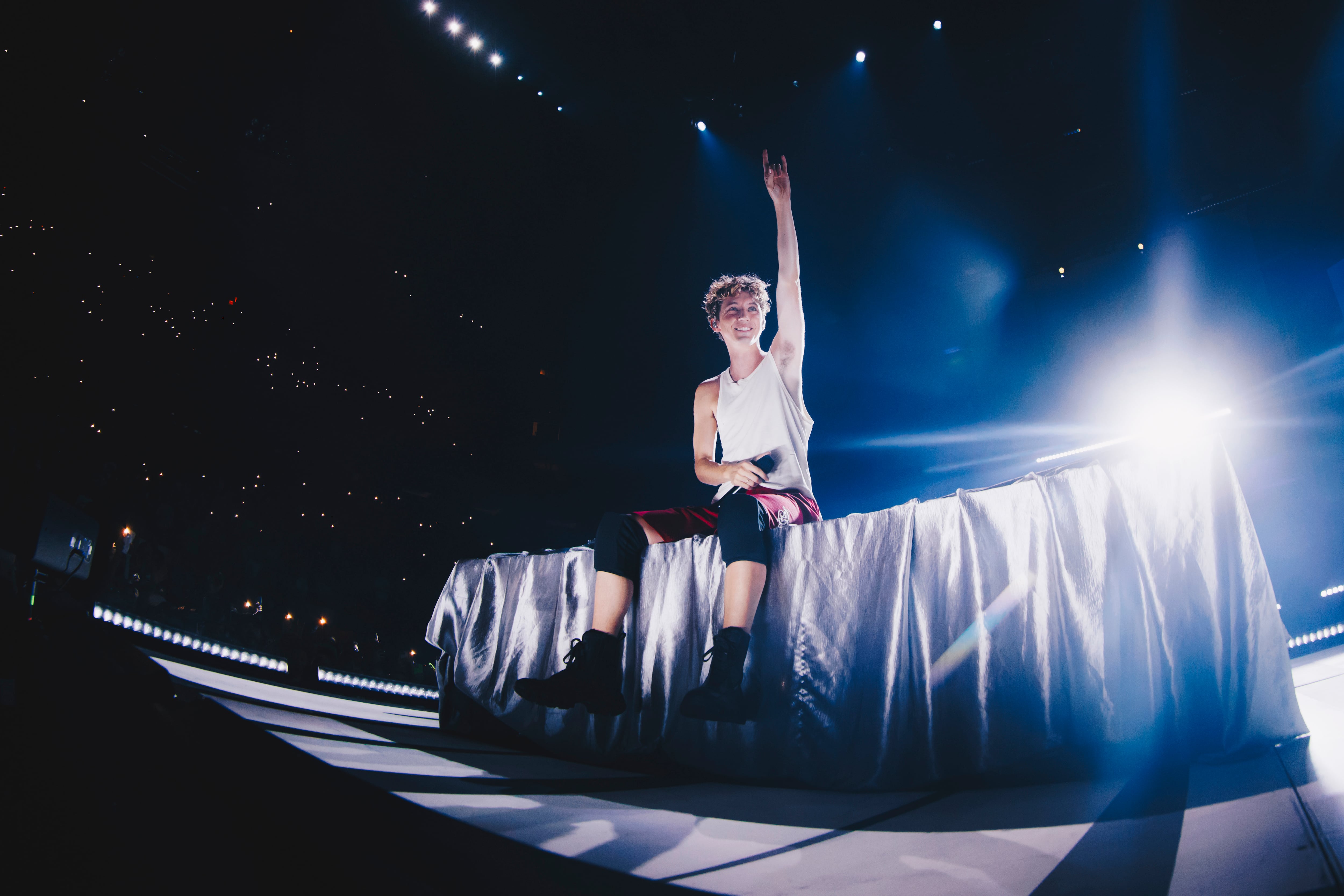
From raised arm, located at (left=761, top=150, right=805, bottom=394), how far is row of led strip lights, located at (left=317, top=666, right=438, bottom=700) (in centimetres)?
276

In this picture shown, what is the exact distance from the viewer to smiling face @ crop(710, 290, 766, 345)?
6.70ft

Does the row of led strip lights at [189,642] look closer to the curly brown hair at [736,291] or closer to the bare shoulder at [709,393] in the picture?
the bare shoulder at [709,393]

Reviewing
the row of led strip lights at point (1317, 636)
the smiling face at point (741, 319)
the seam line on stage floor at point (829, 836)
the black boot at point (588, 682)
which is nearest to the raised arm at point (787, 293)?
the smiling face at point (741, 319)

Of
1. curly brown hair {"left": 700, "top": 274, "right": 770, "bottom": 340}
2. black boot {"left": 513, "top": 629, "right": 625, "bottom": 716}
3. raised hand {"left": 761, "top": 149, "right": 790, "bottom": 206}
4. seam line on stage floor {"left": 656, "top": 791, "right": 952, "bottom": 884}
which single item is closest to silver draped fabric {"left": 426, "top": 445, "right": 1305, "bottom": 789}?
seam line on stage floor {"left": 656, "top": 791, "right": 952, "bottom": 884}

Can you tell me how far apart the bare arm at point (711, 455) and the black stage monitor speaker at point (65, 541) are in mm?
2226

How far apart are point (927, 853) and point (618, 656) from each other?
2.77ft

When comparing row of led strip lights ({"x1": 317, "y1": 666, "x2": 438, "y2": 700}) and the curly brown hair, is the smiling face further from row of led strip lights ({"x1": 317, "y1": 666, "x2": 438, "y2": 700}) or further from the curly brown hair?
row of led strip lights ({"x1": 317, "y1": 666, "x2": 438, "y2": 700})

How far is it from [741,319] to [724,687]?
1423mm

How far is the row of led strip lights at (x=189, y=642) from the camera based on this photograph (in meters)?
2.10

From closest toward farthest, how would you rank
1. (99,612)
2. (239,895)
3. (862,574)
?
(239,895) < (862,574) < (99,612)

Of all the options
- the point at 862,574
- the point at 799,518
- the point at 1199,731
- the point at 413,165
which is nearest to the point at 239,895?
the point at 862,574

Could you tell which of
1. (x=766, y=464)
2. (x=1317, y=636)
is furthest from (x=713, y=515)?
(x=1317, y=636)

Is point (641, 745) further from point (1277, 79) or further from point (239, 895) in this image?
point (1277, 79)

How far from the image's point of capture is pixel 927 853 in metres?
0.71
